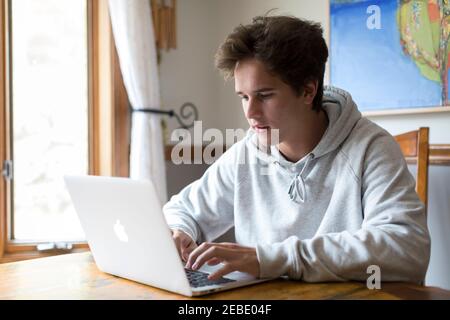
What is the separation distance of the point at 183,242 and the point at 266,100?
44 centimetres

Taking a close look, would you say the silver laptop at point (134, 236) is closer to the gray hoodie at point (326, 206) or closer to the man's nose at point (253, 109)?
the gray hoodie at point (326, 206)

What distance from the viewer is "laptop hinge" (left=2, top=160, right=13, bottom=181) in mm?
2656

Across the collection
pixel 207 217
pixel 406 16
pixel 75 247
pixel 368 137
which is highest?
pixel 406 16

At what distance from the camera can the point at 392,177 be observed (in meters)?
1.29

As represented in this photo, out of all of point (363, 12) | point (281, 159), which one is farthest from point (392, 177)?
point (363, 12)

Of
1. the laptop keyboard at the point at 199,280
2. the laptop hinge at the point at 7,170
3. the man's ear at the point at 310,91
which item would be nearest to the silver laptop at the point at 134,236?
the laptop keyboard at the point at 199,280

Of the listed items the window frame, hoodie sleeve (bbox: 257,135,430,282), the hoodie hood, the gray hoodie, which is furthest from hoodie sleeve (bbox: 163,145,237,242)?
the window frame

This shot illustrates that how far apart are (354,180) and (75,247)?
1884 millimetres

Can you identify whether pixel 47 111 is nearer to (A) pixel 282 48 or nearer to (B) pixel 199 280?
(A) pixel 282 48

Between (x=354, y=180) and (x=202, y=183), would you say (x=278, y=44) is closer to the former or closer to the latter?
(x=354, y=180)

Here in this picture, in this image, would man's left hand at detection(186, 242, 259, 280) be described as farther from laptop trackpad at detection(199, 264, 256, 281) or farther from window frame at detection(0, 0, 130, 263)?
window frame at detection(0, 0, 130, 263)

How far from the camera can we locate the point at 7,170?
2666mm

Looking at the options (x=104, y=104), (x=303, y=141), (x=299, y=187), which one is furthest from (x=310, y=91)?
(x=104, y=104)

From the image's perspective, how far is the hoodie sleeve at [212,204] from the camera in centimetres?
169
